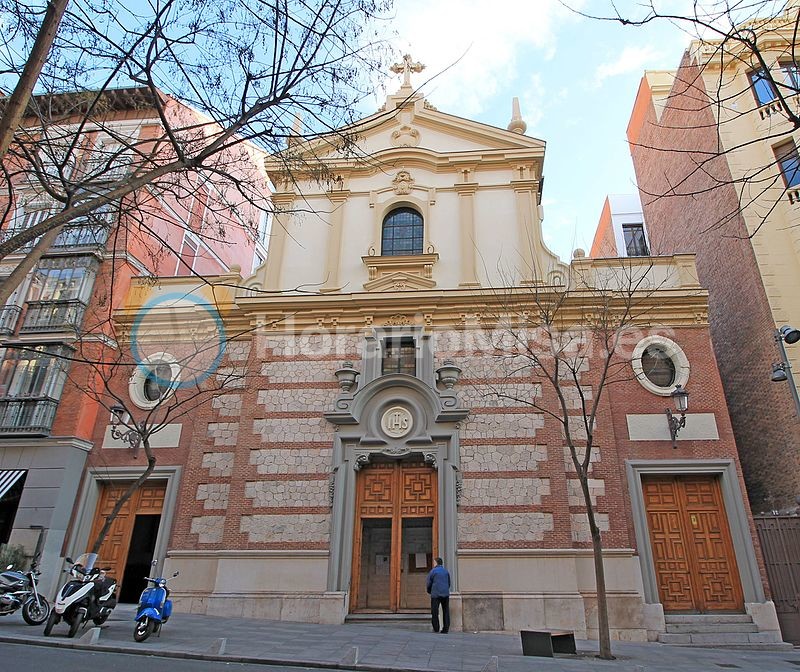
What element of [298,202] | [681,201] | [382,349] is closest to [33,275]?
[298,202]

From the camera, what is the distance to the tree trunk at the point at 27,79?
4828 millimetres

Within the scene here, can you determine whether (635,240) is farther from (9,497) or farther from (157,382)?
(9,497)

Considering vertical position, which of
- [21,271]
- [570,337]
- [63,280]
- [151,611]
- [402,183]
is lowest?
[151,611]

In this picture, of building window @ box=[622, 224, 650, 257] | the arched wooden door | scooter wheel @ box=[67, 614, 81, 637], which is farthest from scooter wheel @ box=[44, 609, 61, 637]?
building window @ box=[622, 224, 650, 257]

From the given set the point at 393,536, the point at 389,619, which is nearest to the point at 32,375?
the point at 393,536

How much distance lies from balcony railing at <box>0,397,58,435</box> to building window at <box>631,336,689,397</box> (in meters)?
15.5

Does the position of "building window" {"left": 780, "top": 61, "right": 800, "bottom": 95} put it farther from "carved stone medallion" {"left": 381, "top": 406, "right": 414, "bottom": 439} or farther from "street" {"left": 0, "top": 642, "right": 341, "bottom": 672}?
"carved stone medallion" {"left": 381, "top": 406, "right": 414, "bottom": 439}

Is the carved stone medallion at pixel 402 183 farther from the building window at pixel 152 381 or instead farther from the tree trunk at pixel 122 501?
the tree trunk at pixel 122 501

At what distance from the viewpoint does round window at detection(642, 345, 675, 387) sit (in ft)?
48.0

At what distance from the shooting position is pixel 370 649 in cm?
930

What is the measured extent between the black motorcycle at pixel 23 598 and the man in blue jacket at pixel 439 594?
24.4 ft

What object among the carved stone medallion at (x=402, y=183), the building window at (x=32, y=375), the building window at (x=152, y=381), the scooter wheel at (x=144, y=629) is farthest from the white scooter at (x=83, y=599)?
the carved stone medallion at (x=402, y=183)

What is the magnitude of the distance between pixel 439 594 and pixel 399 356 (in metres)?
6.07

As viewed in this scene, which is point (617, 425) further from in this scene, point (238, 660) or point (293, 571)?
point (238, 660)
